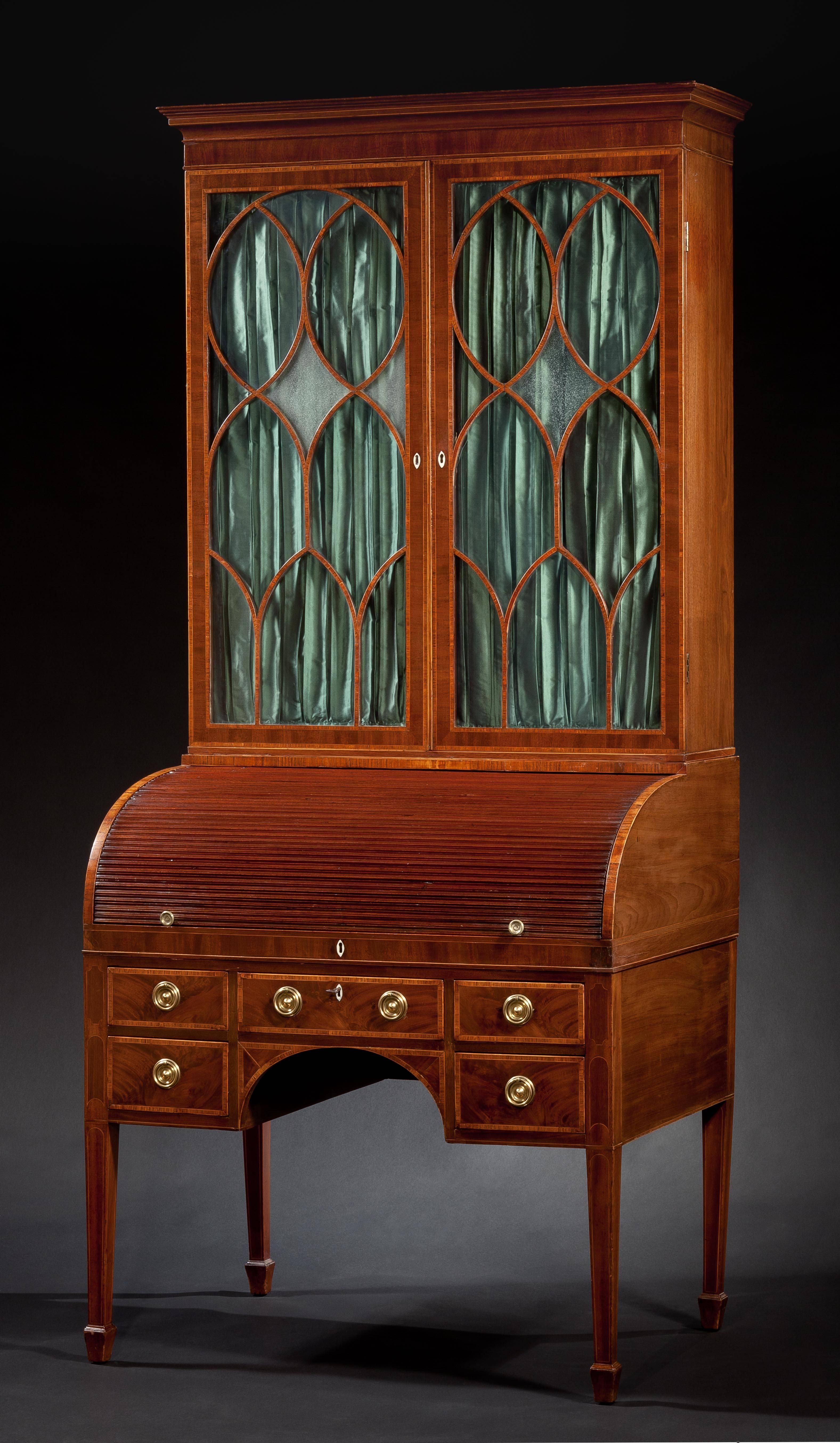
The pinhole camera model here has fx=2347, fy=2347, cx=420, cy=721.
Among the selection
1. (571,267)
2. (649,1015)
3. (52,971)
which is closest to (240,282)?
(571,267)

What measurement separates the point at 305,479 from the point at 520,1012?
4.20 ft

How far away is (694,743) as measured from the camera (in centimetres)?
483

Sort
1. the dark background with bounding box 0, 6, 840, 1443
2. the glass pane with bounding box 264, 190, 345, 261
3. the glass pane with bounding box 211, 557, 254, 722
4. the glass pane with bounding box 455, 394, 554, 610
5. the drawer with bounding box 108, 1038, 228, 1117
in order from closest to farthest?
the drawer with bounding box 108, 1038, 228, 1117 < the glass pane with bounding box 455, 394, 554, 610 < the glass pane with bounding box 264, 190, 345, 261 < the glass pane with bounding box 211, 557, 254, 722 < the dark background with bounding box 0, 6, 840, 1443

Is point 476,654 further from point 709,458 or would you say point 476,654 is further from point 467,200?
point 467,200

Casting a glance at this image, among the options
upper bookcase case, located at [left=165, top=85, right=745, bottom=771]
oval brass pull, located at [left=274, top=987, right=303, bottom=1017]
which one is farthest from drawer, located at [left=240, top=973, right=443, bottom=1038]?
upper bookcase case, located at [left=165, top=85, right=745, bottom=771]

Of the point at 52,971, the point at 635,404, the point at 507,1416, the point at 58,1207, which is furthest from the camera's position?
the point at 52,971

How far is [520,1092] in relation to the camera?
4.45 meters

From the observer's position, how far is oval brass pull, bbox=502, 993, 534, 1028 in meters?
4.45

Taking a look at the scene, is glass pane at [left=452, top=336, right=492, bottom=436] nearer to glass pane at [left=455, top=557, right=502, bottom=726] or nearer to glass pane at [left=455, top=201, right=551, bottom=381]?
glass pane at [left=455, top=201, right=551, bottom=381]

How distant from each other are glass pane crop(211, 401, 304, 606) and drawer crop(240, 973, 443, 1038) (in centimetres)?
91

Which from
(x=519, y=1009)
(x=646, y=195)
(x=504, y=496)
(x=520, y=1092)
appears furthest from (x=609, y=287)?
(x=520, y=1092)

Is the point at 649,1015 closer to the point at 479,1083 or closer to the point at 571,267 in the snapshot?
the point at 479,1083

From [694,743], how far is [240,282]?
54.6 inches

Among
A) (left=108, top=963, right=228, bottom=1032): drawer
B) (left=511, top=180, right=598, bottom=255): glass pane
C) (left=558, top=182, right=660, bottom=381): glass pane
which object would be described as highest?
(left=511, top=180, right=598, bottom=255): glass pane
